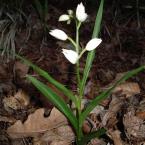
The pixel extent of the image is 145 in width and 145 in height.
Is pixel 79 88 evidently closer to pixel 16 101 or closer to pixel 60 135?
pixel 60 135

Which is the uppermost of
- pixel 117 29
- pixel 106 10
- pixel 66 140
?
pixel 106 10

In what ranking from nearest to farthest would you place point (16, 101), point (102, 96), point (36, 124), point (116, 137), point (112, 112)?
point (102, 96) → point (116, 137) → point (36, 124) → point (112, 112) → point (16, 101)

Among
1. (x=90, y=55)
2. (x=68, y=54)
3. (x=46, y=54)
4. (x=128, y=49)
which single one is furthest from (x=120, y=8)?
(x=68, y=54)

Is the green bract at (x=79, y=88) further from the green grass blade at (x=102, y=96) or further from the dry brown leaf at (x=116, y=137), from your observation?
the dry brown leaf at (x=116, y=137)

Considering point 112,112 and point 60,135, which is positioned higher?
point 112,112

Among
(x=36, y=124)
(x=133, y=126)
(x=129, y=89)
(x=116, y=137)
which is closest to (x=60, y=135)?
(x=36, y=124)

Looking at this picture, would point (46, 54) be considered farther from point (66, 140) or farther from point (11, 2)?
point (66, 140)
